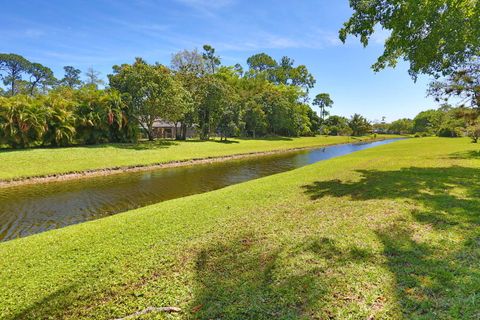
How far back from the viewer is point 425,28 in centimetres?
998

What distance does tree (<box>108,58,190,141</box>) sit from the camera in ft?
100

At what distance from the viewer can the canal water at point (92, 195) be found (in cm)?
903

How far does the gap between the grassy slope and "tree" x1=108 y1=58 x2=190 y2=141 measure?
25.6 meters

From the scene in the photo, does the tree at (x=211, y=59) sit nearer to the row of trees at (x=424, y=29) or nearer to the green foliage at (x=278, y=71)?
the green foliage at (x=278, y=71)

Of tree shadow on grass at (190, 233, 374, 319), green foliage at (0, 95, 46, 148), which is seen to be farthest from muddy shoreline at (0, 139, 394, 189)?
tree shadow on grass at (190, 233, 374, 319)

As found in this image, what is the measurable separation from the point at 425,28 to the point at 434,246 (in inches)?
360

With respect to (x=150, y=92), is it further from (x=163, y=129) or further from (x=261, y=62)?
(x=261, y=62)

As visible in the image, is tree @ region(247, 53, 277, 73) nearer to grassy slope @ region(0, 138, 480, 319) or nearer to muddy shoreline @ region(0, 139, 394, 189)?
muddy shoreline @ region(0, 139, 394, 189)

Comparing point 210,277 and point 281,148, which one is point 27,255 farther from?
point 281,148

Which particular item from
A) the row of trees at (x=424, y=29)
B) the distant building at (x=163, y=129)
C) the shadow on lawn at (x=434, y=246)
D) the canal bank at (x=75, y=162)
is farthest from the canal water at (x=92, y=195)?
the distant building at (x=163, y=129)

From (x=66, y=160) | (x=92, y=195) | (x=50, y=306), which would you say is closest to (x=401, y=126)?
(x=66, y=160)

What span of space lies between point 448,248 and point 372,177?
734cm

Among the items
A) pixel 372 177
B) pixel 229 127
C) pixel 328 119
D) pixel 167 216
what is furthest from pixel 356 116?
pixel 167 216

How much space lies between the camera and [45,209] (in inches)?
402
